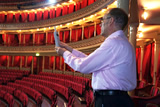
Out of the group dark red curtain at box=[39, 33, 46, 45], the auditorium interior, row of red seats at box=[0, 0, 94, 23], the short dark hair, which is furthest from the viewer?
dark red curtain at box=[39, 33, 46, 45]

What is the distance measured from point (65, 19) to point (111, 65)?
16138mm

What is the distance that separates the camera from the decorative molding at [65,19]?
495 inches

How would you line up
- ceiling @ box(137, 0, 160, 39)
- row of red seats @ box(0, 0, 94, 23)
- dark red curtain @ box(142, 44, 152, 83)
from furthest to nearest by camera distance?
row of red seats @ box(0, 0, 94, 23) → dark red curtain @ box(142, 44, 152, 83) → ceiling @ box(137, 0, 160, 39)

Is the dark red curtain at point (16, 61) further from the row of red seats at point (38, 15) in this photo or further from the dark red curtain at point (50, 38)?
the row of red seats at point (38, 15)

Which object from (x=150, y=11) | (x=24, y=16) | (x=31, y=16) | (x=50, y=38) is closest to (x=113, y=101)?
(x=150, y=11)

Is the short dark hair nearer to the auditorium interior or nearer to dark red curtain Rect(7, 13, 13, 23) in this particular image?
the auditorium interior

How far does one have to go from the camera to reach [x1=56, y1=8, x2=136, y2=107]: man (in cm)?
127

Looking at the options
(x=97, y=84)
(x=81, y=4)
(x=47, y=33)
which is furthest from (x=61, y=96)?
(x=47, y=33)

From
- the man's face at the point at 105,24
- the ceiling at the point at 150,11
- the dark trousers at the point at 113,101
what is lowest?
the dark trousers at the point at 113,101

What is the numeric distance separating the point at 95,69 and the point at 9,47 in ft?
68.8

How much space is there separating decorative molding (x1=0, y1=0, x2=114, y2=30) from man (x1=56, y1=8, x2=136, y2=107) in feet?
30.9

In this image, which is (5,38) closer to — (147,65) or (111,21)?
(147,65)

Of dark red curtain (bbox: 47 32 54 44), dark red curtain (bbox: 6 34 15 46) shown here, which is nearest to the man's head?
dark red curtain (bbox: 47 32 54 44)

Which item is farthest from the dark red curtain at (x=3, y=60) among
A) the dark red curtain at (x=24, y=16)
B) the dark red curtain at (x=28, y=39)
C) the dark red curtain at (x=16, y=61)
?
the dark red curtain at (x=24, y=16)
